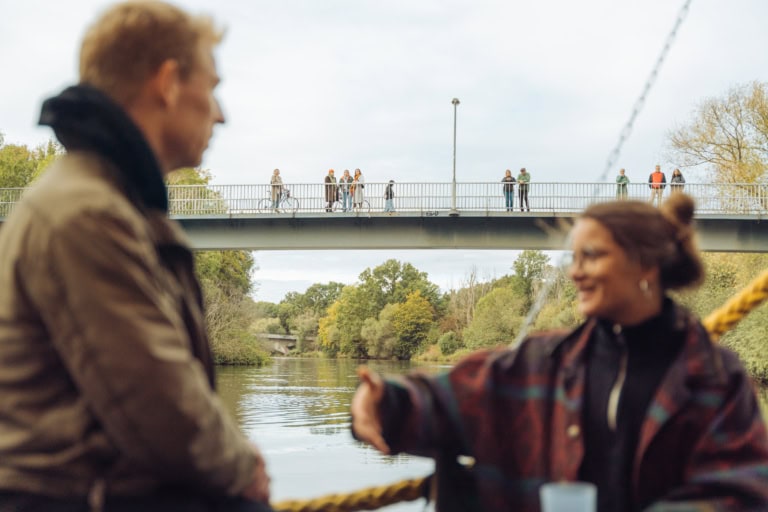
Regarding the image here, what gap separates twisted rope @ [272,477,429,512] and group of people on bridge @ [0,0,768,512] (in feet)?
0.86

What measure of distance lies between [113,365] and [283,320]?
117 m

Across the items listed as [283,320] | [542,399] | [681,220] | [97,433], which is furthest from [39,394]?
[283,320]

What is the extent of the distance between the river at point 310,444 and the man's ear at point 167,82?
5206mm

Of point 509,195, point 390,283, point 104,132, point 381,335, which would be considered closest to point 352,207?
point 509,195

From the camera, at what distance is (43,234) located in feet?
4.94

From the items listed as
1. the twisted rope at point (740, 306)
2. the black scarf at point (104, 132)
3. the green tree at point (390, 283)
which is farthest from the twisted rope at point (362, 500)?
the green tree at point (390, 283)

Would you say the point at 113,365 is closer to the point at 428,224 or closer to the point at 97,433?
the point at 97,433

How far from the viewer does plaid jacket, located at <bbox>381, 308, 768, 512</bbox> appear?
6.52 feet

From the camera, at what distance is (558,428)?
7.17ft

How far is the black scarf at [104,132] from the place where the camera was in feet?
5.47

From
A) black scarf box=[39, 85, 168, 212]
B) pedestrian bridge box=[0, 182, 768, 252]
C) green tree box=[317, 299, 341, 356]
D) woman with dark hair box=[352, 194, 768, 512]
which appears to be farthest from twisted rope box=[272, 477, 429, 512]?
green tree box=[317, 299, 341, 356]

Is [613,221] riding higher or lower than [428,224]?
lower

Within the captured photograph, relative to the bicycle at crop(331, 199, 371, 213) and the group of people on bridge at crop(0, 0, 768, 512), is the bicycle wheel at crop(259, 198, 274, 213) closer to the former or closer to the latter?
the bicycle at crop(331, 199, 371, 213)

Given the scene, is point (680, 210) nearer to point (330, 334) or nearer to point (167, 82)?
point (167, 82)
